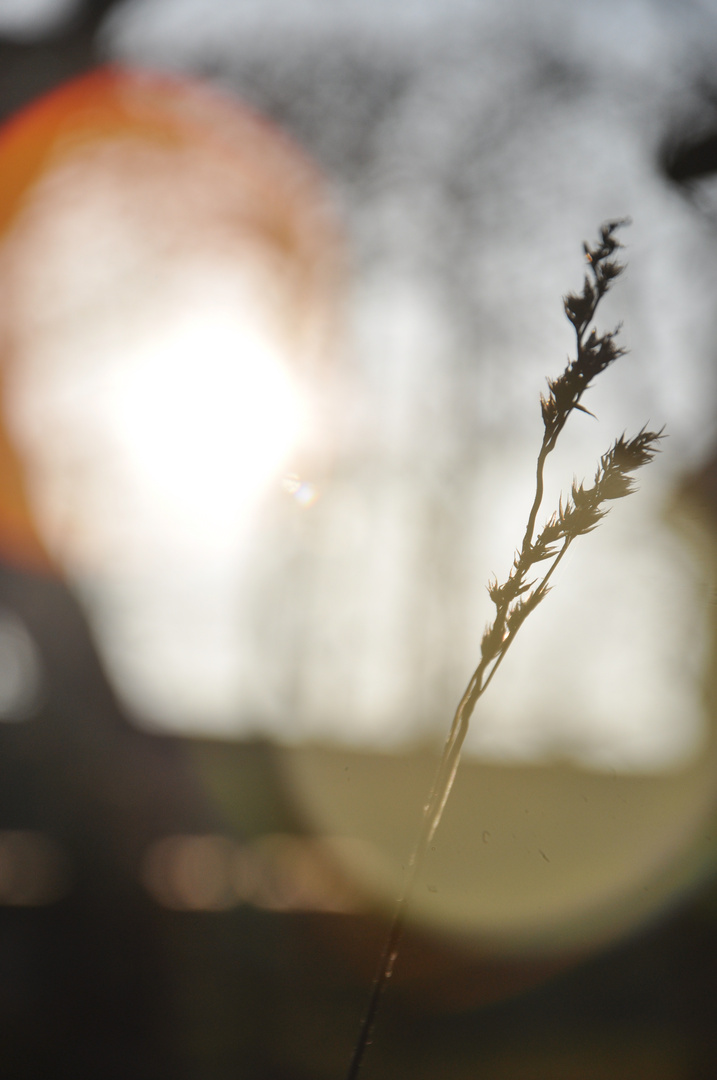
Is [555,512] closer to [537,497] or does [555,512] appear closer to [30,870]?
[537,497]

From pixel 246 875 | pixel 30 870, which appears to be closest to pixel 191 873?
pixel 246 875

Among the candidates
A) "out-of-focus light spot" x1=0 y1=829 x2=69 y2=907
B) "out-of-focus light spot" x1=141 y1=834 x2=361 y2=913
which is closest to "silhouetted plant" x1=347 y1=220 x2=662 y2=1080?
"out-of-focus light spot" x1=141 y1=834 x2=361 y2=913

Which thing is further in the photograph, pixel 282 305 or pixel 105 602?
pixel 105 602

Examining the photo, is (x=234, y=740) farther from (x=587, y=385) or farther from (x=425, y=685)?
(x=587, y=385)

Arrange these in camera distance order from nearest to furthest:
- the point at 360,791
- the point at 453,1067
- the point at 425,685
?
the point at 360,791 → the point at 425,685 → the point at 453,1067

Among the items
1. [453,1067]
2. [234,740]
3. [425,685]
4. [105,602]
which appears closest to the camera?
[425,685]

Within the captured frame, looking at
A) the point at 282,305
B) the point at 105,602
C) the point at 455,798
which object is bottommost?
the point at 455,798

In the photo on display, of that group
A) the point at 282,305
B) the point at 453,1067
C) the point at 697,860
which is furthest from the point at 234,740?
the point at 697,860

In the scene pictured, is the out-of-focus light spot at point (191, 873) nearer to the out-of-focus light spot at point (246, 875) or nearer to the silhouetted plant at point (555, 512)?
the out-of-focus light spot at point (246, 875)
